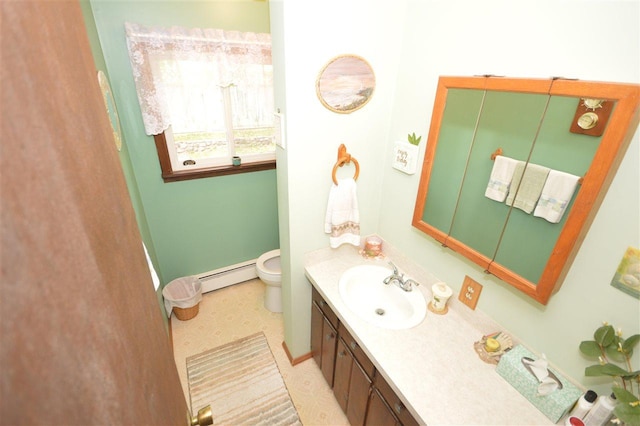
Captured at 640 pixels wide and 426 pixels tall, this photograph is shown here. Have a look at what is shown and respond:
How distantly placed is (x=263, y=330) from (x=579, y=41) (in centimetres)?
243

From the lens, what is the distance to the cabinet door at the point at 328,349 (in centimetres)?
163

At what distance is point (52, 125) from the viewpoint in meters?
0.33

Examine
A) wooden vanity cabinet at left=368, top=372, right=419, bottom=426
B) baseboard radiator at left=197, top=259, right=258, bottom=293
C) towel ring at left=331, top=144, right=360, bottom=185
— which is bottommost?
baseboard radiator at left=197, top=259, right=258, bottom=293

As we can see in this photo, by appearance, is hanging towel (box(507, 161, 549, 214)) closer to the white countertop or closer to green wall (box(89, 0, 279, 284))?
the white countertop

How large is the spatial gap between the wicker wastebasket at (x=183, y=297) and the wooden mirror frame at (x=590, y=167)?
2.11 meters

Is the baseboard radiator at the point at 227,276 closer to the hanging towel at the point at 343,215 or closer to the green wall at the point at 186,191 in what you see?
the green wall at the point at 186,191

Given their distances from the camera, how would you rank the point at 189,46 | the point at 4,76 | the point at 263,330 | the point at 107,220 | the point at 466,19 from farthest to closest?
the point at 263,330 → the point at 189,46 → the point at 466,19 → the point at 107,220 → the point at 4,76

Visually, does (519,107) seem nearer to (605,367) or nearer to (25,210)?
(605,367)

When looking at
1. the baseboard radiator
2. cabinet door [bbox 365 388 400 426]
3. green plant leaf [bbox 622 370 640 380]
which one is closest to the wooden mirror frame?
green plant leaf [bbox 622 370 640 380]

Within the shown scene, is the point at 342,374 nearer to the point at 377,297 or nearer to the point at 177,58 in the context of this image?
the point at 377,297

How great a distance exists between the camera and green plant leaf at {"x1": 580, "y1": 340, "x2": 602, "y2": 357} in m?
0.88

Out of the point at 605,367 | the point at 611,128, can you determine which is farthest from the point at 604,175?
the point at 605,367

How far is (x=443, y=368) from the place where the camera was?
1130mm

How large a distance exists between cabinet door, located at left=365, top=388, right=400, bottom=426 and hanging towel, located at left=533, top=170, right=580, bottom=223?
3.32ft
